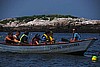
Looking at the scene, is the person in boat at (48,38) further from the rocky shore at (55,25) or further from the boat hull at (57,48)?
the rocky shore at (55,25)

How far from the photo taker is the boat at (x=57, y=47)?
2828 cm

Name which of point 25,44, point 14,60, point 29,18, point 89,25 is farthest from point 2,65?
point 29,18

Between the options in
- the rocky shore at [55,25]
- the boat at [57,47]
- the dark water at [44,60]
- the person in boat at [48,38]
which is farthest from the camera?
the rocky shore at [55,25]

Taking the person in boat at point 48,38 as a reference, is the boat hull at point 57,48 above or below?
below

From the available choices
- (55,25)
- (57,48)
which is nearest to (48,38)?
(57,48)

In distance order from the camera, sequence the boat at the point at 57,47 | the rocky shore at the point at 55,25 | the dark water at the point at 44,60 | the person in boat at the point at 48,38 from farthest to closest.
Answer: the rocky shore at the point at 55,25, the person in boat at the point at 48,38, the boat at the point at 57,47, the dark water at the point at 44,60

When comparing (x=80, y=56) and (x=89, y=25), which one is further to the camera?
(x=89, y=25)

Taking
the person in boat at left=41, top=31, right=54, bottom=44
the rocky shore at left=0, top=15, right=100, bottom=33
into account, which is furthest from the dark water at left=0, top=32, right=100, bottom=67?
the rocky shore at left=0, top=15, right=100, bottom=33

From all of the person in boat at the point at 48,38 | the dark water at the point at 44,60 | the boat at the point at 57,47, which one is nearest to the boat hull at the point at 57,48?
the boat at the point at 57,47

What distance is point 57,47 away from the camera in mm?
28906

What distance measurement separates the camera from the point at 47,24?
107 m

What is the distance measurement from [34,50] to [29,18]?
94063mm

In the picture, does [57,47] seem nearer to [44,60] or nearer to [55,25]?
[44,60]

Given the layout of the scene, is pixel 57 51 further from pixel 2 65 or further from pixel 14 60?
pixel 2 65
